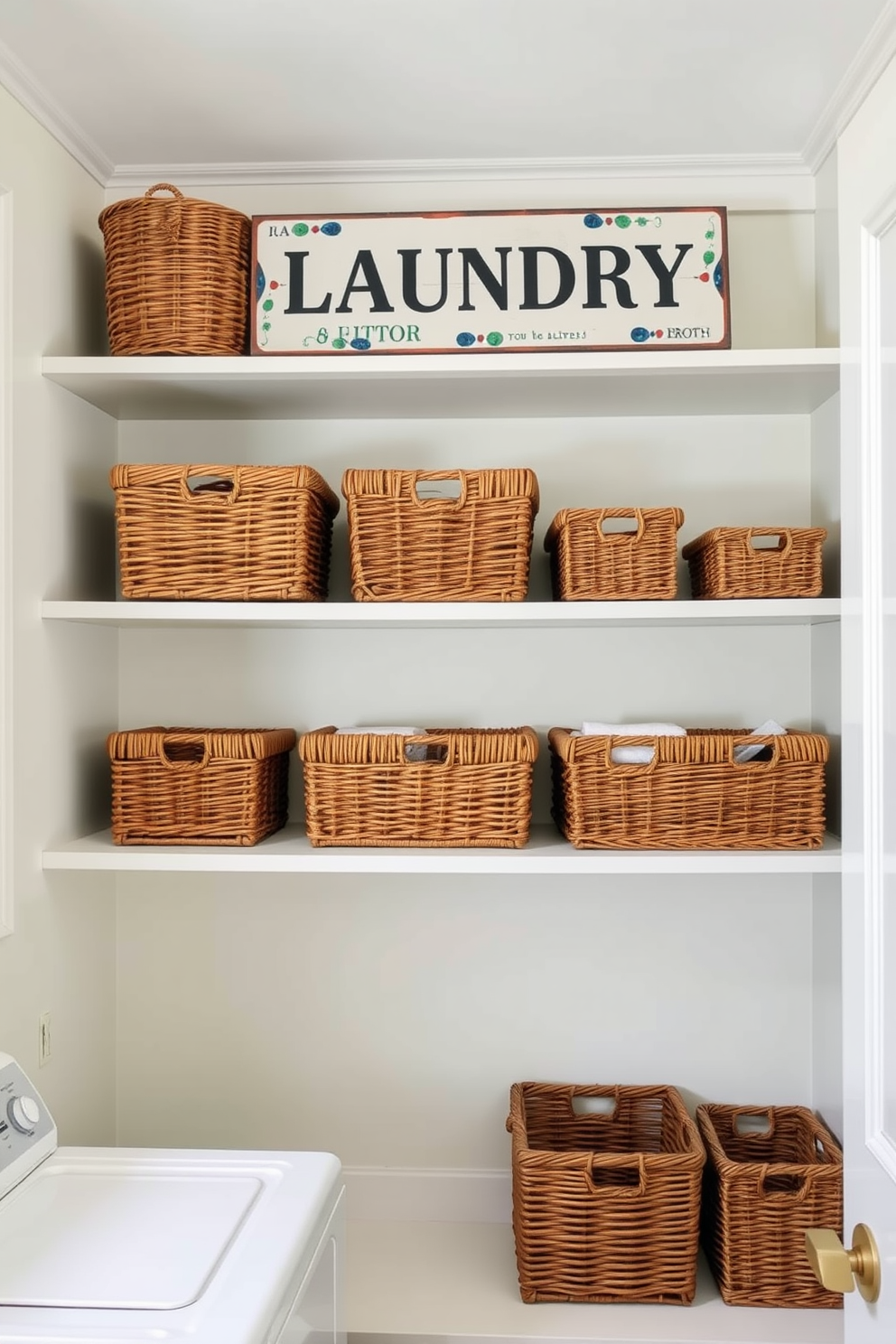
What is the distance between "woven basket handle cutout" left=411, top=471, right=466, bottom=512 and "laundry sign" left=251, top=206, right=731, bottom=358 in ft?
0.80

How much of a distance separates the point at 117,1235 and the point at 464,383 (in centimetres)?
144

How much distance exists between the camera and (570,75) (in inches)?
70.8

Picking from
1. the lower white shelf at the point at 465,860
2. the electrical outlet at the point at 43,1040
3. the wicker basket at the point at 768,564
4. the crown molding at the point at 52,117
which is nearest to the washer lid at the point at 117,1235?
the electrical outlet at the point at 43,1040

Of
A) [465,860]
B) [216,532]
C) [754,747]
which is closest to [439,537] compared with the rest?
[216,532]

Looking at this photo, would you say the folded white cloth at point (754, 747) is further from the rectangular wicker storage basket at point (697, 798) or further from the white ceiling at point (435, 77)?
the white ceiling at point (435, 77)

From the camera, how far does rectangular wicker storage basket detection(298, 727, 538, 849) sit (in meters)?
1.92

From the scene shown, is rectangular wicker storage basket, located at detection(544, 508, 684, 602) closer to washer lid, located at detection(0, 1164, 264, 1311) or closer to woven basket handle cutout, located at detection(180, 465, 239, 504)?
woven basket handle cutout, located at detection(180, 465, 239, 504)

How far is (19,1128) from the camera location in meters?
1.45

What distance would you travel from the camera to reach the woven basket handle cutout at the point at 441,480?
1877 millimetres

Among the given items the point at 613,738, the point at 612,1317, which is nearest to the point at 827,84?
the point at 613,738

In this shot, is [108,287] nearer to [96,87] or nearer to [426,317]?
[96,87]

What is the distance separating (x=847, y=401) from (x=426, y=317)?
103 centimetres

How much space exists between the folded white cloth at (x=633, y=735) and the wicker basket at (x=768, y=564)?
26 centimetres

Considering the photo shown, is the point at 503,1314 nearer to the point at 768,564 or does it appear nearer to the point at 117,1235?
the point at 117,1235
